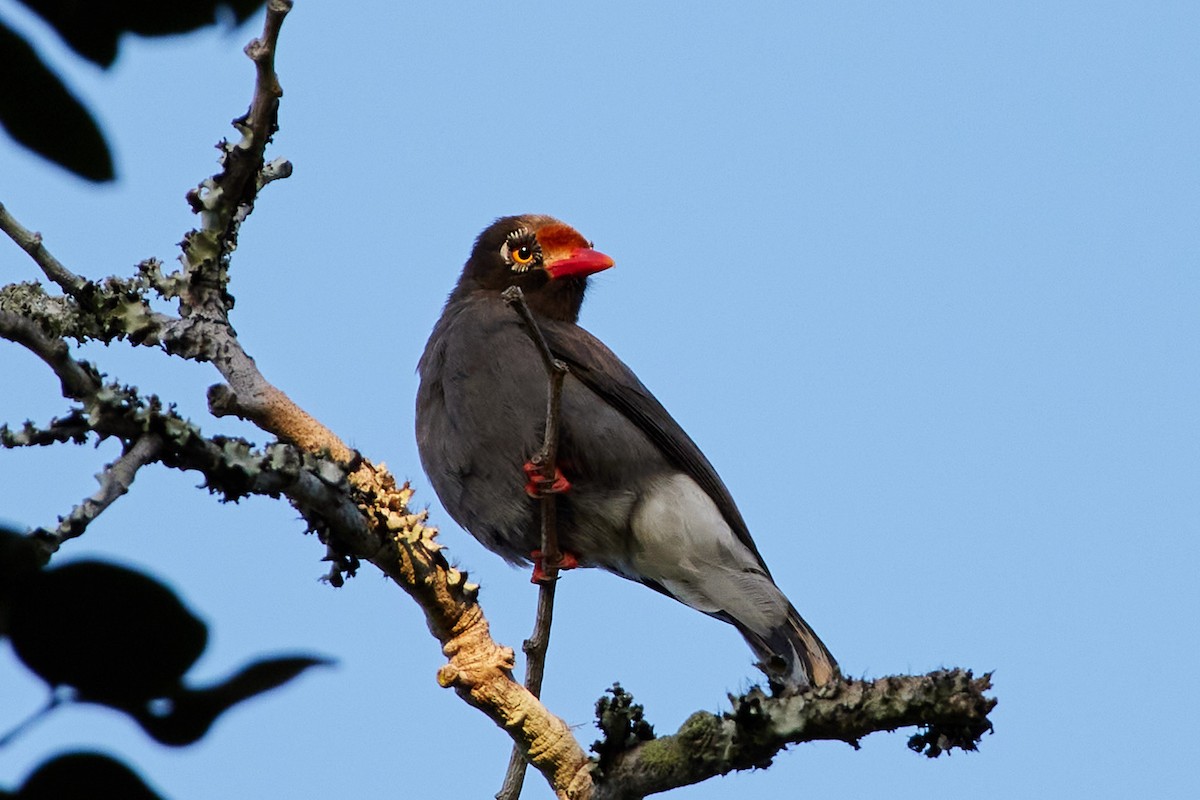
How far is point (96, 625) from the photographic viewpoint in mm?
931

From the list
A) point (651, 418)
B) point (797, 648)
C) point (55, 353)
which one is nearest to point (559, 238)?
point (651, 418)

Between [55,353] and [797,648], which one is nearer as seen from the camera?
[55,353]

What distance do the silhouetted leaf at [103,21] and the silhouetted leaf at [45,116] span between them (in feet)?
0.12

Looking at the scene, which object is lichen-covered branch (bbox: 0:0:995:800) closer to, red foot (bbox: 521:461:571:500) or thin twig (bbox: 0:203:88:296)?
thin twig (bbox: 0:203:88:296)

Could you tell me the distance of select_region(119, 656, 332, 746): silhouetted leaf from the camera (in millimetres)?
930

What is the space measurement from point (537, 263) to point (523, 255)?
10 centimetres

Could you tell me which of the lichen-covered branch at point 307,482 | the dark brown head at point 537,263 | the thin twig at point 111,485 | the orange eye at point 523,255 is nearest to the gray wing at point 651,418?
the dark brown head at point 537,263

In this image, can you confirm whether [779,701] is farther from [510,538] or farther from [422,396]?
[422,396]

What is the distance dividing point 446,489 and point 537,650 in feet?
6.90

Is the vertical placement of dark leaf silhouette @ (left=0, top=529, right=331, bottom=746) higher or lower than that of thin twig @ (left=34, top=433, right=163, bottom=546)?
lower

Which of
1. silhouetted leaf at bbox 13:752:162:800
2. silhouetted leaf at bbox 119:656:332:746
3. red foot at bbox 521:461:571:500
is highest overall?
red foot at bbox 521:461:571:500

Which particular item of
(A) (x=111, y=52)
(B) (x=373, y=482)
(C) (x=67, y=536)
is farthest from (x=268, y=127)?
(A) (x=111, y=52)

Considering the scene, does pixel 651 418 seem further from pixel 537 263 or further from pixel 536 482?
pixel 537 263

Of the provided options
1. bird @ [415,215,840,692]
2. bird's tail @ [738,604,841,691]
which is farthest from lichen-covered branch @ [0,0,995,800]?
bird's tail @ [738,604,841,691]
